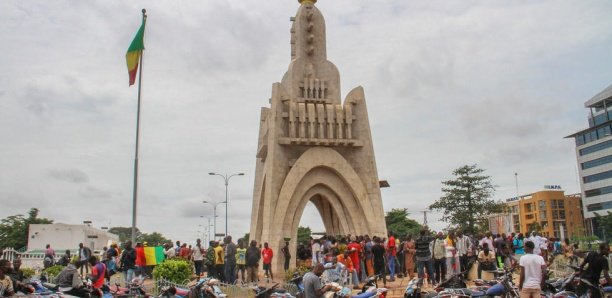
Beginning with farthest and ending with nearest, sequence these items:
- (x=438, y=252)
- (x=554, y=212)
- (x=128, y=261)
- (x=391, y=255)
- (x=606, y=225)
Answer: (x=554, y=212) < (x=606, y=225) < (x=391, y=255) < (x=438, y=252) < (x=128, y=261)

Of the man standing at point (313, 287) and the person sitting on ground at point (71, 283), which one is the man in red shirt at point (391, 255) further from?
the person sitting on ground at point (71, 283)

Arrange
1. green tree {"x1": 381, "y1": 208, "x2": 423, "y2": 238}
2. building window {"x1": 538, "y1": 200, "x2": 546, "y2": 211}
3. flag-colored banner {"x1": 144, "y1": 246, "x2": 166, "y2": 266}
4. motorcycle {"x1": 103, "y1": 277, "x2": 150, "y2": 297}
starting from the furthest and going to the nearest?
building window {"x1": 538, "y1": 200, "x2": 546, "y2": 211}, green tree {"x1": 381, "y1": 208, "x2": 423, "y2": 238}, flag-colored banner {"x1": 144, "y1": 246, "x2": 166, "y2": 266}, motorcycle {"x1": 103, "y1": 277, "x2": 150, "y2": 297}

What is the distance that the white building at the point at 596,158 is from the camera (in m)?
75.6

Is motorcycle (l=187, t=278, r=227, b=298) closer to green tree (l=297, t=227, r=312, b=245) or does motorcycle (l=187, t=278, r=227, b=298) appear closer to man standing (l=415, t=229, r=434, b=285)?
man standing (l=415, t=229, r=434, b=285)

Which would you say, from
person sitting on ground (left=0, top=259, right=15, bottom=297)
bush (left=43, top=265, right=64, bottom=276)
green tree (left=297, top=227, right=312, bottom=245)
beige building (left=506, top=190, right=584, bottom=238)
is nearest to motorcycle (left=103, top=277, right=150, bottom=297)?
person sitting on ground (left=0, top=259, right=15, bottom=297)

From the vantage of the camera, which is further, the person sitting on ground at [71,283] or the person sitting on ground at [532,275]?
the person sitting on ground at [71,283]

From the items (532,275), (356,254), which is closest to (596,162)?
(356,254)

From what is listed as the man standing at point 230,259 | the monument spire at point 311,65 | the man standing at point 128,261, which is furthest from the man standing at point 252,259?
the monument spire at point 311,65

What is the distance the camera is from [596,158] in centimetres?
7775

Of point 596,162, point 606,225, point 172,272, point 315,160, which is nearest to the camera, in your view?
point 172,272

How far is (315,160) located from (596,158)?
6071 centimetres

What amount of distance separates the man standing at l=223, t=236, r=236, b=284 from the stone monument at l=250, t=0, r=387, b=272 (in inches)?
358

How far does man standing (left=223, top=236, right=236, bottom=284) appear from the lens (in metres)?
19.9

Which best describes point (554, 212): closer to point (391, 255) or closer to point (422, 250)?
point (391, 255)
